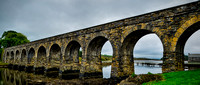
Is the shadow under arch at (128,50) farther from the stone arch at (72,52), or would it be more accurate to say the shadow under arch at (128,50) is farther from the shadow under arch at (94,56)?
the stone arch at (72,52)

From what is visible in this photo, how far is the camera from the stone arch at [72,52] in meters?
16.5

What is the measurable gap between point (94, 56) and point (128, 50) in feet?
14.4

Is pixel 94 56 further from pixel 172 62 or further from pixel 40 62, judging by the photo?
pixel 40 62

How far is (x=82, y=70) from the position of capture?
43.4 ft

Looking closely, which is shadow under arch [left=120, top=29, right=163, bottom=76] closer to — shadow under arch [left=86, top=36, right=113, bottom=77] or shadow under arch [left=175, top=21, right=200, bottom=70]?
shadow under arch [left=175, top=21, right=200, bottom=70]

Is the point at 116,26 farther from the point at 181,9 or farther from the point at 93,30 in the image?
the point at 181,9

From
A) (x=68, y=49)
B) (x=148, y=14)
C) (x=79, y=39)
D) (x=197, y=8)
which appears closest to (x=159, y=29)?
(x=148, y=14)

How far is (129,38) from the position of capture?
10805 millimetres

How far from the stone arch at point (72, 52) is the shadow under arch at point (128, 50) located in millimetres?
7623

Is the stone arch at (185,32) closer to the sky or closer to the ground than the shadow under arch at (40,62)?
closer to the sky

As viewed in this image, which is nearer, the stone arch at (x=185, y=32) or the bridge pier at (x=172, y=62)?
the stone arch at (x=185, y=32)

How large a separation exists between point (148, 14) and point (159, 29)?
1.50 meters

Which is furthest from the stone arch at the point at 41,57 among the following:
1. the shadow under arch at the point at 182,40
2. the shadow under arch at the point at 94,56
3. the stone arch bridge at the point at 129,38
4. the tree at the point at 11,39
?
the tree at the point at 11,39

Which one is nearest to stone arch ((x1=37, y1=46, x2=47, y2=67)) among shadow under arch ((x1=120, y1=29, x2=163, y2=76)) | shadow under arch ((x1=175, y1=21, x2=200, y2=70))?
shadow under arch ((x1=120, y1=29, x2=163, y2=76))
